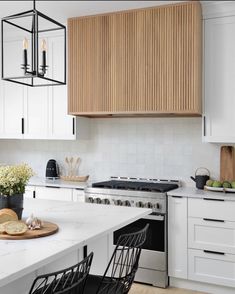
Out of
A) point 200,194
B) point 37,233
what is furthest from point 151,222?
point 37,233

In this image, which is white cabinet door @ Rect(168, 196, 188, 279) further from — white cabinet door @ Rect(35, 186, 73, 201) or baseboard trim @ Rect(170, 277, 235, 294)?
white cabinet door @ Rect(35, 186, 73, 201)

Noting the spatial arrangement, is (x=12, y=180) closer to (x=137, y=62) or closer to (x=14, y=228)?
(x=14, y=228)

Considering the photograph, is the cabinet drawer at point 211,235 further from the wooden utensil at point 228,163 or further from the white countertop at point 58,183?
the white countertop at point 58,183

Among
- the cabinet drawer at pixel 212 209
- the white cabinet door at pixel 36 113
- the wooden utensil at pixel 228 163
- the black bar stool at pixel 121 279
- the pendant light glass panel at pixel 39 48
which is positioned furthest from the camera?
the white cabinet door at pixel 36 113

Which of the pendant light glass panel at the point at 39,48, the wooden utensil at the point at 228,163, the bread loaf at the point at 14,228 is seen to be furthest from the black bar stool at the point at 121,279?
the pendant light glass panel at the point at 39,48

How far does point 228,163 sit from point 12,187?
93.0 inches

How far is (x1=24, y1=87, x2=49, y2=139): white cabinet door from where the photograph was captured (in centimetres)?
466

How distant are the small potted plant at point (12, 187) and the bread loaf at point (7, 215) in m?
0.06

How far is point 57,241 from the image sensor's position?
2027 millimetres

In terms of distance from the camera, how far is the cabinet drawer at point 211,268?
3541mm

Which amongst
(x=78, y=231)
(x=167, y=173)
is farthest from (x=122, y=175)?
(x=78, y=231)

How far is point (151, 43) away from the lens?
394 centimetres

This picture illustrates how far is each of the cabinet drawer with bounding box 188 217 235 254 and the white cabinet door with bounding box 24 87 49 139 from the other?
6.63 ft

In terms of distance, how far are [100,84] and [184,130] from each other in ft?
3.37
